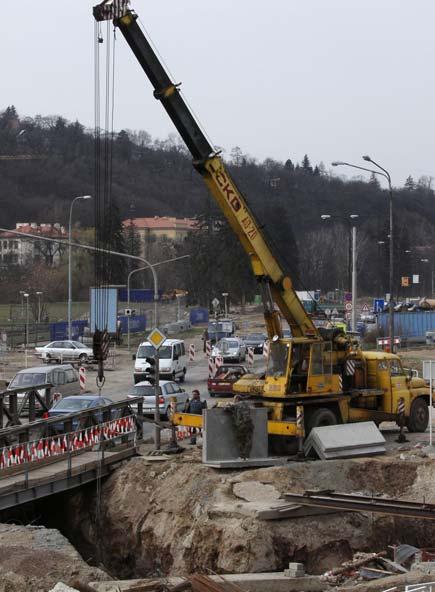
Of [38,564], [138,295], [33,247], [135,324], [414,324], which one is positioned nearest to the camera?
[38,564]

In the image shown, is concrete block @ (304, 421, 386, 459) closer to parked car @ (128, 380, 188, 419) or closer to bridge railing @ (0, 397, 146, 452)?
bridge railing @ (0, 397, 146, 452)

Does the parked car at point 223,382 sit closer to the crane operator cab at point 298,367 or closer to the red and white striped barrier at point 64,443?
the red and white striped barrier at point 64,443

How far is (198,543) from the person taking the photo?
59.6 feet

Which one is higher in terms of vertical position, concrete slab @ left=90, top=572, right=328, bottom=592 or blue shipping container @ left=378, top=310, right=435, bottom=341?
blue shipping container @ left=378, top=310, right=435, bottom=341

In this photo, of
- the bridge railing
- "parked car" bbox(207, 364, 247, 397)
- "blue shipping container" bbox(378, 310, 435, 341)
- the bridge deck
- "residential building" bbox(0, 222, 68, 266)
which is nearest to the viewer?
the bridge deck

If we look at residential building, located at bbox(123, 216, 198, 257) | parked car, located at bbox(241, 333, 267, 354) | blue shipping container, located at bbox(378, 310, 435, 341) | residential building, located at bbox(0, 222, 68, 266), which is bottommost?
parked car, located at bbox(241, 333, 267, 354)

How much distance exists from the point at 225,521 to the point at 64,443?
18.4ft

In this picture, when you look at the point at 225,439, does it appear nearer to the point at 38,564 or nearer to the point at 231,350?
the point at 38,564

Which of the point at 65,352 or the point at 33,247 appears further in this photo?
the point at 33,247

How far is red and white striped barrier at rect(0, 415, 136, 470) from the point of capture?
67.1ft

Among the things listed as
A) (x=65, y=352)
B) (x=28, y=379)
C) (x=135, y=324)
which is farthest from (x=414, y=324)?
(x=28, y=379)

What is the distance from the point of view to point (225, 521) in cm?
1806

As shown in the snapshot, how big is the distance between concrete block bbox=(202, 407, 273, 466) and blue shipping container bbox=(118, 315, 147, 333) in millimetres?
50940

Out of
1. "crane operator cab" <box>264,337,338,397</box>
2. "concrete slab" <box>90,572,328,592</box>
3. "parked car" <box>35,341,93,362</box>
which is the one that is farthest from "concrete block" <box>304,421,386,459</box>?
"parked car" <box>35,341,93,362</box>
